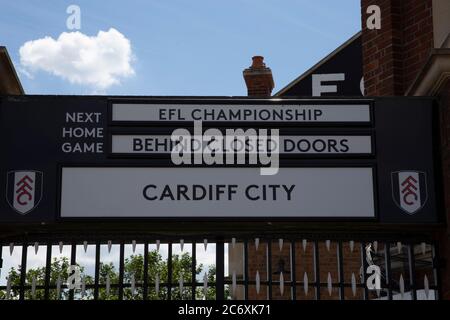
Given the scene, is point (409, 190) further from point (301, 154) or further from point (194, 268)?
point (194, 268)

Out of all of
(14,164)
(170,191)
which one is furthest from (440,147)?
(14,164)

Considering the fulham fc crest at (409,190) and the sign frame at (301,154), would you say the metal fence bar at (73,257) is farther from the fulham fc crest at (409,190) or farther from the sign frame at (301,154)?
the fulham fc crest at (409,190)

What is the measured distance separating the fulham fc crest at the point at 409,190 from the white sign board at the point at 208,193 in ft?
0.96

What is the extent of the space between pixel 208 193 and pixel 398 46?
413 cm

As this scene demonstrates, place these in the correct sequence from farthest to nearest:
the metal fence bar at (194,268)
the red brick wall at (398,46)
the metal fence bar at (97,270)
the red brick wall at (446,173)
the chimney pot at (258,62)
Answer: the chimney pot at (258,62) < the red brick wall at (398,46) < the red brick wall at (446,173) < the metal fence bar at (194,268) < the metal fence bar at (97,270)

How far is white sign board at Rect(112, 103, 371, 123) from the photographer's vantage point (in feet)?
27.5

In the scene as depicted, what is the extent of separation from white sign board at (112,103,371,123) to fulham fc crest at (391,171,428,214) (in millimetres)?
752

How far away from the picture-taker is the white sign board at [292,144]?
8.28 metres

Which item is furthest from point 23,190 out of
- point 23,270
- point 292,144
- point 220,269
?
point 292,144

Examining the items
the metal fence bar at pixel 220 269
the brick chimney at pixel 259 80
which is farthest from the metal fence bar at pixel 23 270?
the brick chimney at pixel 259 80

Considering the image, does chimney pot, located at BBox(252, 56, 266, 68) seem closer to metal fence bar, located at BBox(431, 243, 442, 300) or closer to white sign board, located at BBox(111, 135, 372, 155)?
white sign board, located at BBox(111, 135, 372, 155)

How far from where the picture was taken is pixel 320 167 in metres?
8.27

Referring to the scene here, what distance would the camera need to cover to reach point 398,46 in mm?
10625
